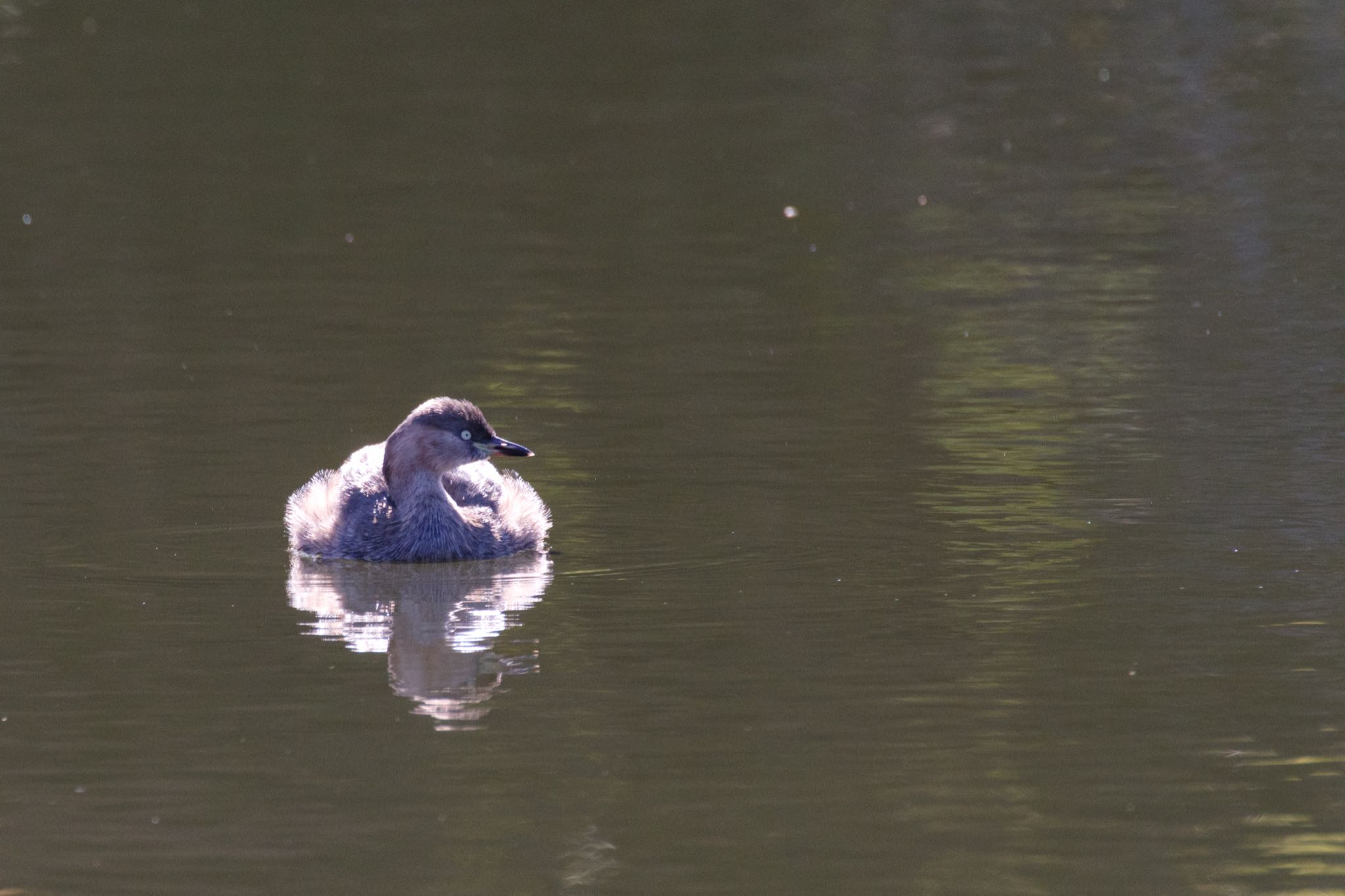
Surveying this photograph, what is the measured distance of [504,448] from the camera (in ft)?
35.6

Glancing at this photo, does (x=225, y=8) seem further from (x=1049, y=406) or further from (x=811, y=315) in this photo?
(x=1049, y=406)

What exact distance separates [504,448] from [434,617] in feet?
4.37

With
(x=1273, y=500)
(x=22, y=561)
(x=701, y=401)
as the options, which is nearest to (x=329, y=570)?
(x=22, y=561)

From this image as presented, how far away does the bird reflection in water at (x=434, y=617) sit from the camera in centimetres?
853

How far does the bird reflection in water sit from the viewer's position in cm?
853

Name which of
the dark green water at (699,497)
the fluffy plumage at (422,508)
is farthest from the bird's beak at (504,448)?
the dark green water at (699,497)

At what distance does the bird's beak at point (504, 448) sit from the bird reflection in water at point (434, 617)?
47 centimetres

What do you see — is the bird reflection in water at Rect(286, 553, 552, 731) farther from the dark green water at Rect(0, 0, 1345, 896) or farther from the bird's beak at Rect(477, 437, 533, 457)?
the bird's beak at Rect(477, 437, 533, 457)

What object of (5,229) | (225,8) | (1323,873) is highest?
(225,8)

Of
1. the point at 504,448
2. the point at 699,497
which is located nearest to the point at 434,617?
the point at 504,448

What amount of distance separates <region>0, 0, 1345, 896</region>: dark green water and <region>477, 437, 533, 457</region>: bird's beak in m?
0.42

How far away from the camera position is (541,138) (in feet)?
79.7

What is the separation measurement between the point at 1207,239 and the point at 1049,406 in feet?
19.0

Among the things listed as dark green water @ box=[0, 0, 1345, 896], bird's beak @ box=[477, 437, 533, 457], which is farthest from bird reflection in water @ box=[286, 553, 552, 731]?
bird's beak @ box=[477, 437, 533, 457]
